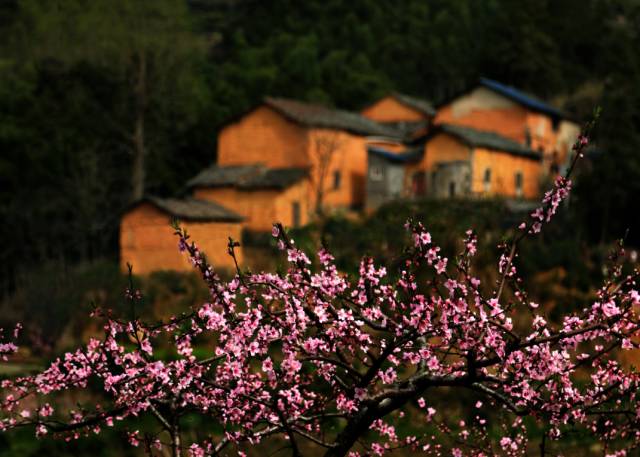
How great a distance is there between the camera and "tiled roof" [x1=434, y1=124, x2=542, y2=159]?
3938 centimetres

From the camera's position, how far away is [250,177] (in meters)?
40.0

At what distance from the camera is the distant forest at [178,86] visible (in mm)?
39156

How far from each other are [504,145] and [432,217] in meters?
9.12

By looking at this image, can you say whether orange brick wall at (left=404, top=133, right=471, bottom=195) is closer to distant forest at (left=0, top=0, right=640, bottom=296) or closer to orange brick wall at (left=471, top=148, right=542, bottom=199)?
orange brick wall at (left=471, top=148, right=542, bottom=199)

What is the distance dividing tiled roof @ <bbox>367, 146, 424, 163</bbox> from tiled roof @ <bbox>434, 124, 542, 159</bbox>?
2.08m

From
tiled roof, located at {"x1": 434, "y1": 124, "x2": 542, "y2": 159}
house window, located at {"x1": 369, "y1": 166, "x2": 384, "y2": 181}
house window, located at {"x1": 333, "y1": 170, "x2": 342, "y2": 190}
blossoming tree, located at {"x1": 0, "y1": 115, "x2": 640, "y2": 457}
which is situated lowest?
house window, located at {"x1": 333, "y1": 170, "x2": 342, "y2": 190}

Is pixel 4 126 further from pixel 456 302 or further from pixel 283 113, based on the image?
pixel 456 302

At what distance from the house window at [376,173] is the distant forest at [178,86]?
8603 mm

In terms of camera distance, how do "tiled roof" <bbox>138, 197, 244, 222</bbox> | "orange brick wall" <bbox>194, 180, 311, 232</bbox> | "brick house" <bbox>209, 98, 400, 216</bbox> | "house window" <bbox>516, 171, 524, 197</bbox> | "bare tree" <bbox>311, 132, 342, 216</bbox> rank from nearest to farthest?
"tiled roof" <bbox>138, 197, 244, 222</bbox>
"orange brick wall" <bbox>194, 180, 311, 232</bbox>
"bare tree" <bbox>311, 132, 342, 216</bbox>
"brick house" <bbox>209, 98, 400, 216</bbox>
"house window" <bbox>516, 171, 524, 197</bbox>

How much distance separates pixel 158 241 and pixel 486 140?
15.2 meters

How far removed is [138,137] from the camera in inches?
1650

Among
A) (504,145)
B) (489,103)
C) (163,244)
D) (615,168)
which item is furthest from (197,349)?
(489,103)

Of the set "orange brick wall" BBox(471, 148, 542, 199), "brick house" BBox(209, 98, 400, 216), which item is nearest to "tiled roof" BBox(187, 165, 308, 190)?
"brick house" BBox(209, 98, 400, 216)

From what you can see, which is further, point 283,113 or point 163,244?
point 283,113
